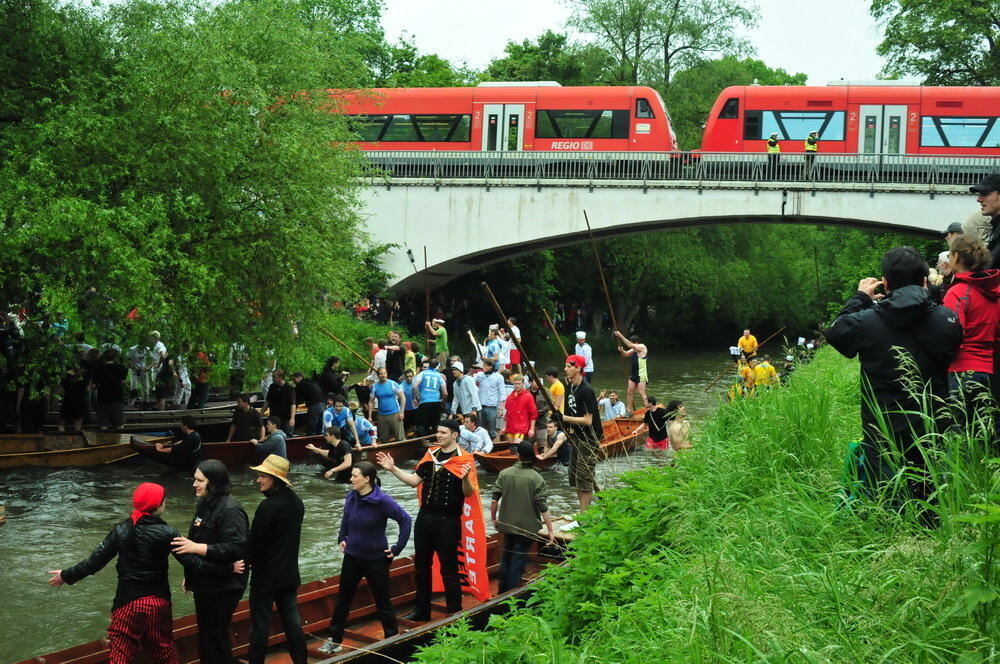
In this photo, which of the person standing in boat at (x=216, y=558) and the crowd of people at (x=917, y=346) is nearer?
the crowd of people at (x=917, y=346)

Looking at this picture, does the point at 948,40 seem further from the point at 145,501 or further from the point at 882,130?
the point at 145,501

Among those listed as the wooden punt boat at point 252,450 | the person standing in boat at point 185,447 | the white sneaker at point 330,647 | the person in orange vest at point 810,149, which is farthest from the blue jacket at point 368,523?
the person in orange vest at point 810,149

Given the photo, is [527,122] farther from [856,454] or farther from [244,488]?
[856,454]

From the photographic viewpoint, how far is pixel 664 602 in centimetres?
561

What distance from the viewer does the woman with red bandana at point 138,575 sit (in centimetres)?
751

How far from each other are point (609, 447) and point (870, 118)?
728 inches

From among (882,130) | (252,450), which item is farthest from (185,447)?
(882,130)

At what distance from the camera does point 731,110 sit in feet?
110

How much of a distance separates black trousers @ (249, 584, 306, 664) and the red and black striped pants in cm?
79

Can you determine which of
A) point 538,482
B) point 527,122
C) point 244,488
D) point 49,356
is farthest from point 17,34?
point 527,122

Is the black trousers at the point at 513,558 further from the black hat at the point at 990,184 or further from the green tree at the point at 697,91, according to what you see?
the green tree at the point at 697,91

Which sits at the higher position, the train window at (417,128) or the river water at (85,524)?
the train window at (417,128)

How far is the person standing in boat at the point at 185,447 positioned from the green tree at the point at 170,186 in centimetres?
149

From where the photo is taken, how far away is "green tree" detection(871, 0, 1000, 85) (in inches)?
1757
